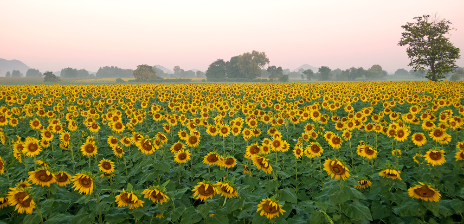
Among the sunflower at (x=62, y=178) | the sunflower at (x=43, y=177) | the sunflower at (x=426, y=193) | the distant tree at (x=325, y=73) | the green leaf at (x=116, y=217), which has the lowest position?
the green leaf at (x=116, y=217)

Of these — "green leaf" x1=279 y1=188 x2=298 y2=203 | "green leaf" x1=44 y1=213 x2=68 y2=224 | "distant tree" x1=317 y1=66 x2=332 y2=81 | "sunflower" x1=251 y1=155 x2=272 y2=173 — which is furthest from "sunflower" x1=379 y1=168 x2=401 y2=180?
"distant tree" x1=317 y1=66 x2=332 y2=81

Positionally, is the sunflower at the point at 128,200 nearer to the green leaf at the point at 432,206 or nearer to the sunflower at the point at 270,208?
the sunflower at the point at 270,208

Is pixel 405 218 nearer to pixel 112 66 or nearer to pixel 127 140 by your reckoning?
pixel 127 140

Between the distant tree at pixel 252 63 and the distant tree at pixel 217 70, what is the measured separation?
9019mm

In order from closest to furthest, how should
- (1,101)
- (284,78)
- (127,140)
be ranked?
(127,140) < (1,101) < (284,78)

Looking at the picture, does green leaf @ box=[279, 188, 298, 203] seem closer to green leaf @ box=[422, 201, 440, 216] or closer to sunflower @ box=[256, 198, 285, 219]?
sunflower @ box=[256, 198, 285, 219]

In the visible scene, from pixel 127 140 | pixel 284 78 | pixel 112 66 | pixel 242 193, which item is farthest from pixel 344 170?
pixel 112 66

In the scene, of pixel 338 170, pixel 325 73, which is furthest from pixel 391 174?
pixel 325 73

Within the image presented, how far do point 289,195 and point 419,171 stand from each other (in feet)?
9.22

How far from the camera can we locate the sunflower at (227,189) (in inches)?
110

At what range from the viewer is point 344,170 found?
9.55ft

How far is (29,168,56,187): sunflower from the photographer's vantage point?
2.94 m

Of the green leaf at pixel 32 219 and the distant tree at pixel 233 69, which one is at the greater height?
the distant tree at pixel 233 69

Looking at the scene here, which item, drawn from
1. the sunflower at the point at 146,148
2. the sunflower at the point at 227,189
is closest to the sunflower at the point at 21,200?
the sunflower at the point at 146,148
